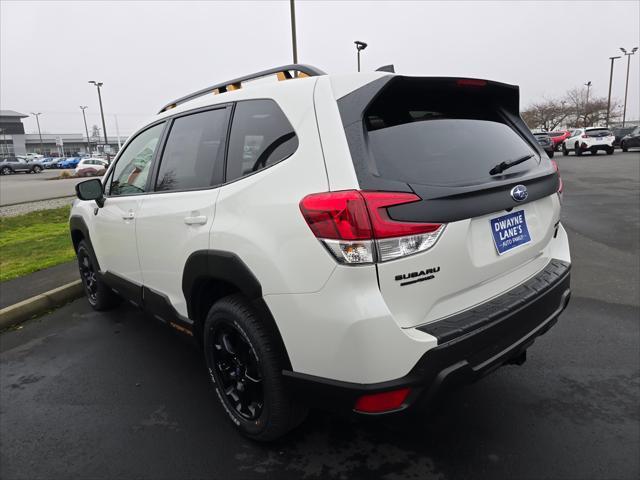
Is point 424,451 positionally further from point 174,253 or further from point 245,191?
point 174,253

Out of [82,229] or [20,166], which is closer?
[82,229]

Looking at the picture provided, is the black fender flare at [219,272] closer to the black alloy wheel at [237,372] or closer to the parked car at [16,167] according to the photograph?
the black alloy wheel at [237,372]

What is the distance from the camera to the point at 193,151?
2.80 metres

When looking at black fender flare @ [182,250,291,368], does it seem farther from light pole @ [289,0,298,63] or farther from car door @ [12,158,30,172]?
car door @ [12,158,30,172]

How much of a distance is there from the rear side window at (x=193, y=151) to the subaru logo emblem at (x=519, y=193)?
4.99ft

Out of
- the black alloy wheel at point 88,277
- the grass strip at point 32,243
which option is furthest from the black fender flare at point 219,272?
the grass strip at point 32,243

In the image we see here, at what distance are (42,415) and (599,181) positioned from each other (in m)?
15.9

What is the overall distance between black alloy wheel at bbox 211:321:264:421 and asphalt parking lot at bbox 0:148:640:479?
0.21 metres

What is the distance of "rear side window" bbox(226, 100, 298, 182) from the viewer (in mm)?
2124

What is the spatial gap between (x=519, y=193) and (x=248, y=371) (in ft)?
5.37

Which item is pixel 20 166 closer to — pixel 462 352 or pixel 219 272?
pixel 219 272

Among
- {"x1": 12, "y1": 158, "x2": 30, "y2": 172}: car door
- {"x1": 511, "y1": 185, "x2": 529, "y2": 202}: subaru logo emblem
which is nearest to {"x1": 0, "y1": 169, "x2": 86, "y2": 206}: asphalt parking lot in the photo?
{"x1": 511, "y1": 185, "x2": 529, "y2": 202}: subaru logo emblem

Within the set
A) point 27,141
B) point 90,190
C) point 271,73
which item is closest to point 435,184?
point 271,73

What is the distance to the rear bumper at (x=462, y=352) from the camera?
1834 mm
